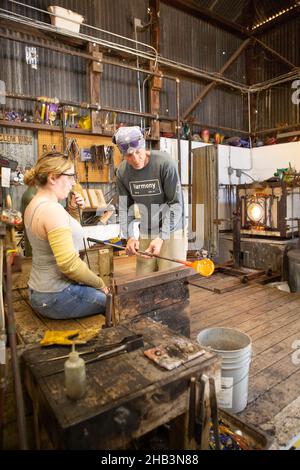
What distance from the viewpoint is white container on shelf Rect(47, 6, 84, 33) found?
508 centimetres

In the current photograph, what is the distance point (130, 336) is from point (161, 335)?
19 cm

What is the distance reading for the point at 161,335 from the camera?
5.79 ft

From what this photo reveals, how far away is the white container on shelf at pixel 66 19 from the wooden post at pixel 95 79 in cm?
36

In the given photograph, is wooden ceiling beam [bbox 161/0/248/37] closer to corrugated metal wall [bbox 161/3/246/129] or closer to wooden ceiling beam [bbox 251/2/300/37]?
corrugated metal wall [bbox 161/3/246/129]

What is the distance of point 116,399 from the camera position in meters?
1.22

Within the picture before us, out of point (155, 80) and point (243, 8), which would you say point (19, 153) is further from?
point (243, 8)

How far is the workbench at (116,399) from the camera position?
1.14 m

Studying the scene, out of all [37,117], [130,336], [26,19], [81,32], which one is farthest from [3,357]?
[81,32]

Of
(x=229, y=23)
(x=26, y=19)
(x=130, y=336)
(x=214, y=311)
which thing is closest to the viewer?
(x=130, y=336)

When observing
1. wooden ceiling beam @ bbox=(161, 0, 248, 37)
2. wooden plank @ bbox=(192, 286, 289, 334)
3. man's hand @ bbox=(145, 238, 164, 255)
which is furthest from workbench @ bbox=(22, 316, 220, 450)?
wooden ceiling beam @ bbox=(161, 0, 248, 37)

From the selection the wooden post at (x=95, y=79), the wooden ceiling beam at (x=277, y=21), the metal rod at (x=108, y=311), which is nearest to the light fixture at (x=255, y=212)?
the wooden post at (x=95, y=79)

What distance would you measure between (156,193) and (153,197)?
52 mm

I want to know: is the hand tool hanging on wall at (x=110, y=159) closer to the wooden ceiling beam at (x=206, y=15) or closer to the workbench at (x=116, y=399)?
the wooden ceiling beam at (x=206, y=15)
